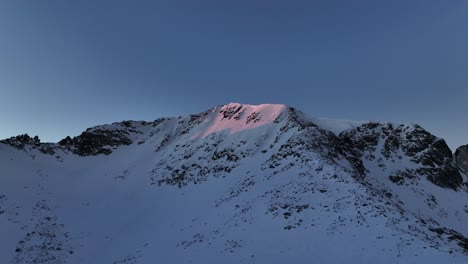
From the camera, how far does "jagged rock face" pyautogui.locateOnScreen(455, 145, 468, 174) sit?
2419 inches

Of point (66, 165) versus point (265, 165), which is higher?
point (66, 165)

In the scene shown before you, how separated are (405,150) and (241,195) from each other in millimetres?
28996

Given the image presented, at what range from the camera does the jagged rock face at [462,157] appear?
6144cm

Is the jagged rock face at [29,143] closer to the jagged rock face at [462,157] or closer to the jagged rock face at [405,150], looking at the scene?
the jagged rock face at [405,150]

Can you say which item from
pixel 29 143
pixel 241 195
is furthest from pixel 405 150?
pixel 29 143

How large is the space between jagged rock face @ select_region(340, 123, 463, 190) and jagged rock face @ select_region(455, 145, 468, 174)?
11.5m

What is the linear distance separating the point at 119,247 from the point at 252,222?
13270mm

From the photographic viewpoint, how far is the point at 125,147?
72688mm

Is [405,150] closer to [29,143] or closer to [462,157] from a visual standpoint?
[462,157]

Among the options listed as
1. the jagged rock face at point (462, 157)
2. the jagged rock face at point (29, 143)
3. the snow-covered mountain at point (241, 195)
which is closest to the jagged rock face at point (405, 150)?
the snow-covered mountain at point (241, 195)

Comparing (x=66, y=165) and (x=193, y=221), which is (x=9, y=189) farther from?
(x=193, y=221)

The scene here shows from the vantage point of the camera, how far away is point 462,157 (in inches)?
2470

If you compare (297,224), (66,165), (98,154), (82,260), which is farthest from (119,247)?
(98,154)

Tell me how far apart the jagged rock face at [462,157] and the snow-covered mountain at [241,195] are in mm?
473
